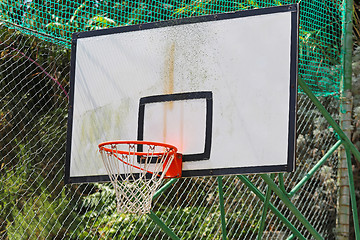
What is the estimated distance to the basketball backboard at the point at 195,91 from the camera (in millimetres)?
2812

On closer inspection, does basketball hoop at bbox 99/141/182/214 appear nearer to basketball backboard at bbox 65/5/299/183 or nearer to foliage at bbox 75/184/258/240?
basketball backboard at bbox 65/5/299/183

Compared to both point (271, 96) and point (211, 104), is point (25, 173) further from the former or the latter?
point (271, 96)

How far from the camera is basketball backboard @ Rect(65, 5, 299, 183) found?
281 centimetres

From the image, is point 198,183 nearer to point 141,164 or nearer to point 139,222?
point 139,222

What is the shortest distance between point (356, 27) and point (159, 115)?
2814mm

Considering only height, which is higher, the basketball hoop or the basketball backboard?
the basketball backboard

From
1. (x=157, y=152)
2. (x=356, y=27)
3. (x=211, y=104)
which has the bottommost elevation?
(x=157, y=152)

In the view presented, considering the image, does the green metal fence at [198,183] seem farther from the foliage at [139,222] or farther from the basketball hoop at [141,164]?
the basketball hoop at [141,164]

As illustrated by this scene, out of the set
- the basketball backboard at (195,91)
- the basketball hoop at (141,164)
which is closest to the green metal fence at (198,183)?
the basketball backboard at (195,91)

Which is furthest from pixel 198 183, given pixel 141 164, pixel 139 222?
pixel 141 164

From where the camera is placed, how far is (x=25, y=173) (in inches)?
176

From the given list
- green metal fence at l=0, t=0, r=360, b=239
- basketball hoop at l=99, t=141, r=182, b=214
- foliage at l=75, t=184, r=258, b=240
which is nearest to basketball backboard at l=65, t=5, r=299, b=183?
basketball hoop at l=99, t=141, r=182, b=214

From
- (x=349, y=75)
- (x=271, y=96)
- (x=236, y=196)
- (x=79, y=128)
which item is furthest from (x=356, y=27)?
(x=79, y=128)

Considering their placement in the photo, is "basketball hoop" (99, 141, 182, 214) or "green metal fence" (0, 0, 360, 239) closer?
"basketball hoop" (99, 141, 182, 214)
